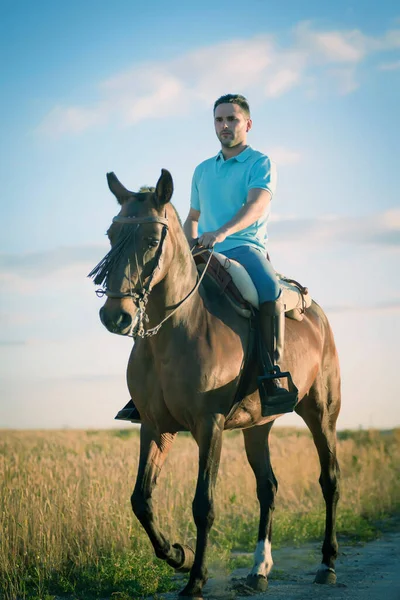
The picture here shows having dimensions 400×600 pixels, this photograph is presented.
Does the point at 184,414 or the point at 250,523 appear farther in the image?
the point at 250,523

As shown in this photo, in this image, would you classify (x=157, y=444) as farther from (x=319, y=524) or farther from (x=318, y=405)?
(x=319, y=524)

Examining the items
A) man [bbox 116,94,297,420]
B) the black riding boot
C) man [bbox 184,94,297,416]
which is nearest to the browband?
man [bbox 116,94,297,420]

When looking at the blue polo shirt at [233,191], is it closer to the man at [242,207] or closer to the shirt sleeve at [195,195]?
the man at [242,207]

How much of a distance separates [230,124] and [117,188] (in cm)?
181

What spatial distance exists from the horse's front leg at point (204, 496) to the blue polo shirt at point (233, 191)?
201 cm

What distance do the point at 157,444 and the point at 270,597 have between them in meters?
1.85

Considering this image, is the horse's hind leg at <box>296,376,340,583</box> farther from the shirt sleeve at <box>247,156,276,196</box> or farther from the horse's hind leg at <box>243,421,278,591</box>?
the shirt sleeve at <box>247,156,276,196</box>

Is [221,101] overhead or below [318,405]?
overhead

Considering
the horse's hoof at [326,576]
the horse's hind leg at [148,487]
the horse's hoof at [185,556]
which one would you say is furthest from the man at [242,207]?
the horse's hoof at [326,576]

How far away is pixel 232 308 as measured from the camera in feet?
21.5

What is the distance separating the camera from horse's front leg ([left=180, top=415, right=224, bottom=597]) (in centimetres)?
589

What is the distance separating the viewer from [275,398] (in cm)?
647

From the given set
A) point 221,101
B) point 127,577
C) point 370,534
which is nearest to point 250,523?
point 370,534

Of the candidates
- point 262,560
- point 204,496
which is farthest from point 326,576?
point 204,496
